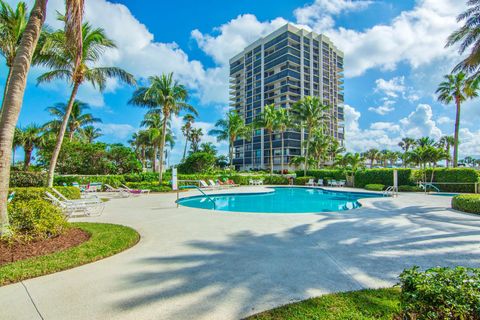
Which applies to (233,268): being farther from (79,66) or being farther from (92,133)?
(92,133)

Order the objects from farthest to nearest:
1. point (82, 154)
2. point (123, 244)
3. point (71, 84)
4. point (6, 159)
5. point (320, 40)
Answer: point (320, 40) → point (82, 154) → point (71, 84) → point (123, 244) → point (6, 159)

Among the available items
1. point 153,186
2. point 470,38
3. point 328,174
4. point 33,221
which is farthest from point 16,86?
point 328,174

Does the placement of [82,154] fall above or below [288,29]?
below

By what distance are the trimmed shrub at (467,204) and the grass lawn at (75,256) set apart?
1146 centimetres

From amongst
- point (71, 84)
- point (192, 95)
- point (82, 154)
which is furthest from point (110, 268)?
point (82, 154)

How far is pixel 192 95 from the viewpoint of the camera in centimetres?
2284

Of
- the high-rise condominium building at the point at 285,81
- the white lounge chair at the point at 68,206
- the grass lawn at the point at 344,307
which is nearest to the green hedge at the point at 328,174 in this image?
the white lounge chair at the point at 68,206

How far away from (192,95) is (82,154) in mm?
13102

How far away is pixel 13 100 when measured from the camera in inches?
189

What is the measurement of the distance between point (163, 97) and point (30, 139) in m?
14.1

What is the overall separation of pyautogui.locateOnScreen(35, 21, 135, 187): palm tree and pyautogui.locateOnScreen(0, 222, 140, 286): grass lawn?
27.6ft

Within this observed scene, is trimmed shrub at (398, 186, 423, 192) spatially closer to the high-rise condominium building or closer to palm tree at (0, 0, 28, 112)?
palm tree at (0, 0, 28, 112)

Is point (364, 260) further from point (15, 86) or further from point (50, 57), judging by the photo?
point (50, 57)

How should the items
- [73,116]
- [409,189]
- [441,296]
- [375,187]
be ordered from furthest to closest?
[73,116] → [375,187] → [409,189] → [441,296]
